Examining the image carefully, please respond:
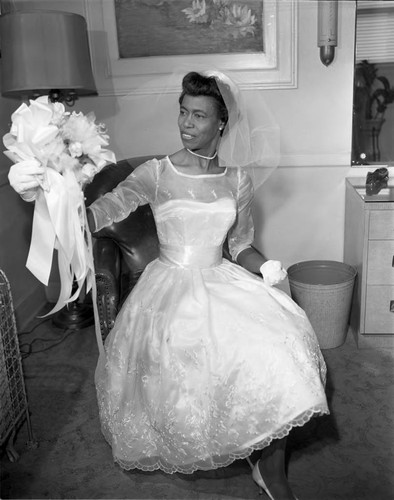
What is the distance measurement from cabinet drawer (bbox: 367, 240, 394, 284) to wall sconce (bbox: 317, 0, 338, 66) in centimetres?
103

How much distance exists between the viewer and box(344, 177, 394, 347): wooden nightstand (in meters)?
2.74

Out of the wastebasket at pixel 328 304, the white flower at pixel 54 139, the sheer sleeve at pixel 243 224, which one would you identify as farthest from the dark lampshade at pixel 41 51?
the wastebasket at pixel 328 304

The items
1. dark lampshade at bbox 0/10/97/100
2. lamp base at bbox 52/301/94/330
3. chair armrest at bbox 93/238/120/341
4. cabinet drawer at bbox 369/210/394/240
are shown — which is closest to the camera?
chair armrest at bbox 93/238/120/341

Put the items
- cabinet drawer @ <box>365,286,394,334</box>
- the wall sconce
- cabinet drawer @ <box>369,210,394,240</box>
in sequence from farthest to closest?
1. the wall sconce
2. cabinet drawer @ <box>365,286,394,334</box>
3. cabinet drawer @ <box>369,210,394,240</box>

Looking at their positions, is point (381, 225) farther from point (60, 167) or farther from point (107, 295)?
point (60, 167)

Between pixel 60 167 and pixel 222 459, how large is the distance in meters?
0.99

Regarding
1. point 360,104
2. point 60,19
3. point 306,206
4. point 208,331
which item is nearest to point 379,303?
point 306,206

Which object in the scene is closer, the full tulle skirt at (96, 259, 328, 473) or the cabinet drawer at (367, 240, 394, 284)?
the full tulle skirt at (96, 259, 328, 473)

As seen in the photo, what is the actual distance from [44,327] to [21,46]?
150 cm

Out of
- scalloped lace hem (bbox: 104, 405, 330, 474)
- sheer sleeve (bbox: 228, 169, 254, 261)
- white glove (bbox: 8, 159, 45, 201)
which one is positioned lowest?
scalloped lace hem (bbox: 104, 405, 330, 474)

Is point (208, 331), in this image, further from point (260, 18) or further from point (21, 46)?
point (260, 18)

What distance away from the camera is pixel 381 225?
2.75 m

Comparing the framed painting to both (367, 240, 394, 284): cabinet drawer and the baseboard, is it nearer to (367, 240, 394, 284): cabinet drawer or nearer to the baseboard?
(367, 240, 394, 284): cabinet drawer

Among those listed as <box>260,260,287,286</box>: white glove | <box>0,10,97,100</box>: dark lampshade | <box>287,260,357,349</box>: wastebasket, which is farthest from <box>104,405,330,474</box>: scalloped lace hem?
<box>0,10,97,100</box>: dark lampshade
